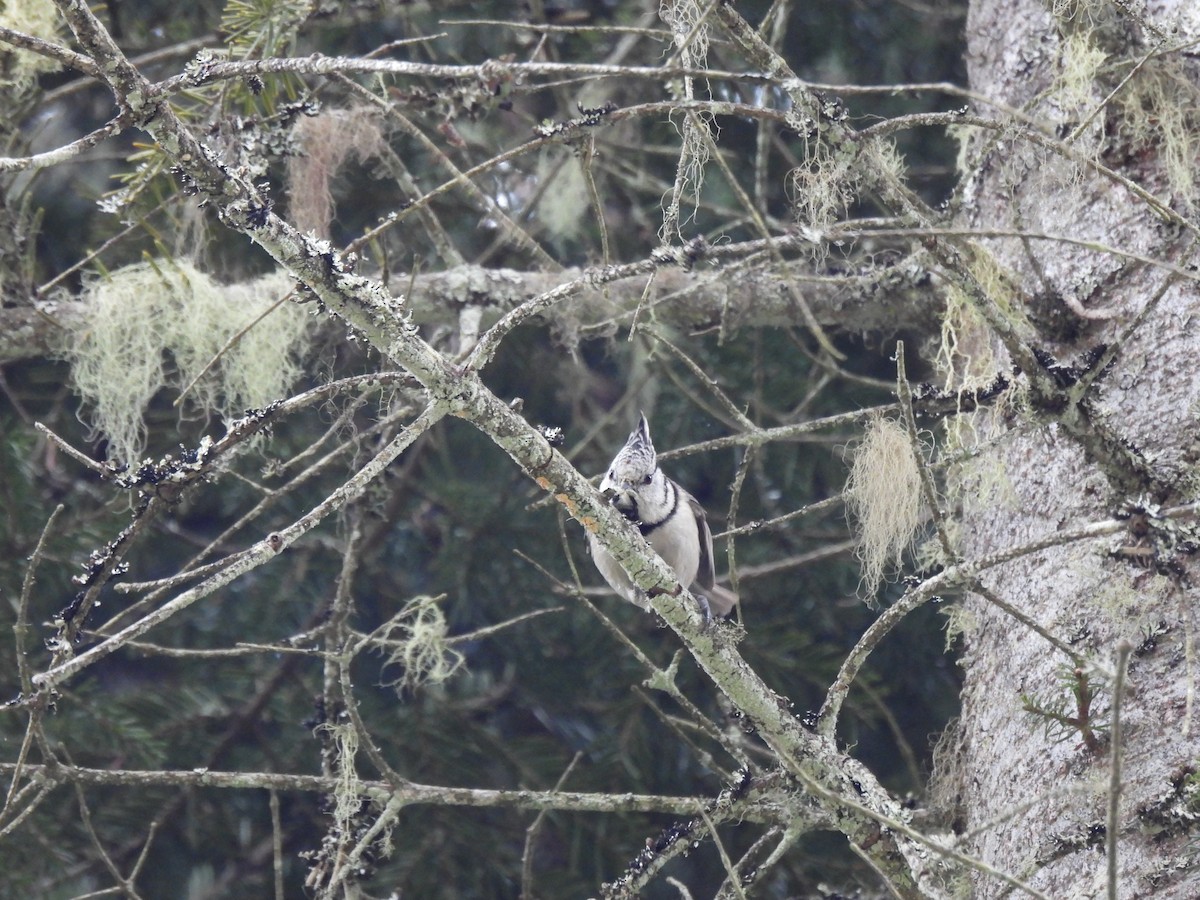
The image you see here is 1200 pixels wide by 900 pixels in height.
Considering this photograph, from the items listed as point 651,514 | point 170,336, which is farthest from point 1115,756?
point 170,336

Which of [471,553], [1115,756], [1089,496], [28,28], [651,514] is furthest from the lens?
[471,553]

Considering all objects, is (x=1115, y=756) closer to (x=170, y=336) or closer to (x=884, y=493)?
(x=884, y=493)

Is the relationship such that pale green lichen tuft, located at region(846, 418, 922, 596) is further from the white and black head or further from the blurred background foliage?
the blurred background foliage

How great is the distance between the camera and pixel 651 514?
3111mm

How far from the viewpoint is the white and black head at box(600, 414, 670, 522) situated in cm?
294

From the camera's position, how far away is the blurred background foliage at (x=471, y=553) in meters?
3.37

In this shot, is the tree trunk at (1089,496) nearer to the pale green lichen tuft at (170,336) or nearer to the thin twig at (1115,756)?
the thin twig at (1115,756)

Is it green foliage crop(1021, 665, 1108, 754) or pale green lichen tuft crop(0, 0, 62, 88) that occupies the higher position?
pale green lichen tuft crop(0, 0, 62, 88)

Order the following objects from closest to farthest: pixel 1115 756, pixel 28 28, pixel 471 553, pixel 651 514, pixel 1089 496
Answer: pixel 1115 756 → pixel 1089 496 → pixel 28 28 → pixel 651 514 → pixel 471 553

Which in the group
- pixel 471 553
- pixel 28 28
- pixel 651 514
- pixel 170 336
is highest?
pixel 28 28

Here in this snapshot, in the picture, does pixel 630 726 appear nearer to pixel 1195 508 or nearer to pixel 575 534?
pixel 575 534

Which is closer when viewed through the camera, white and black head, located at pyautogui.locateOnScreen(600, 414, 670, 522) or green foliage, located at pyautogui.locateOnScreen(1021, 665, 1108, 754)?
green foliage, located at pyautogui.locateOnScreen(1021, 665, 1108, 754)

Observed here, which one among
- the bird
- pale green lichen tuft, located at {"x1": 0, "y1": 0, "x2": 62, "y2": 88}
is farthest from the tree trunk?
pale green lichen tuft, located at {"x1": 0, "y1": 0, "x2": 62, "y2": 88}

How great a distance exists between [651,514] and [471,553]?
0.76 m
